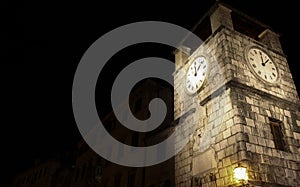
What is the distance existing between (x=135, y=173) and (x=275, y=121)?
997cm

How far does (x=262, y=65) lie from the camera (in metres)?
10.3

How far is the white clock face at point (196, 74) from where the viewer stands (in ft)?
35.7

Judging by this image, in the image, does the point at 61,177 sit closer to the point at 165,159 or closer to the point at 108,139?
the point at 108,139

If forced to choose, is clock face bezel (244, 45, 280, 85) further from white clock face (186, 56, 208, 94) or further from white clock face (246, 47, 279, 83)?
white clock face (186, 56, 208, 94)

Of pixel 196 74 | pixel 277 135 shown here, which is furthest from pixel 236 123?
pixel 196 74

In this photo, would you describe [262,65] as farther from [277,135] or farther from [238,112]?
[238,112]

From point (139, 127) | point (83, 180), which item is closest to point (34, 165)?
point (83, 180)

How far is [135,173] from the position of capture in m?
16.3

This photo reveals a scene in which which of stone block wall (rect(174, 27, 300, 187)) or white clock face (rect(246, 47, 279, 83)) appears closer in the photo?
stone block wall (rect(174, 27, 300, 187))

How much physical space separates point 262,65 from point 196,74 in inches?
108

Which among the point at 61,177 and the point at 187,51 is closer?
the point at 187,51

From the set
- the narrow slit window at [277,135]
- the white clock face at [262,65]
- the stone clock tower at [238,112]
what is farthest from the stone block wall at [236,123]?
the white clock face at [262,65]

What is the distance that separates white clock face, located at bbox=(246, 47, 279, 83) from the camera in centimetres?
997

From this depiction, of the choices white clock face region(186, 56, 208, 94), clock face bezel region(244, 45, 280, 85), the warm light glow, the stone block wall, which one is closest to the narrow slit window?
the stone block wall
